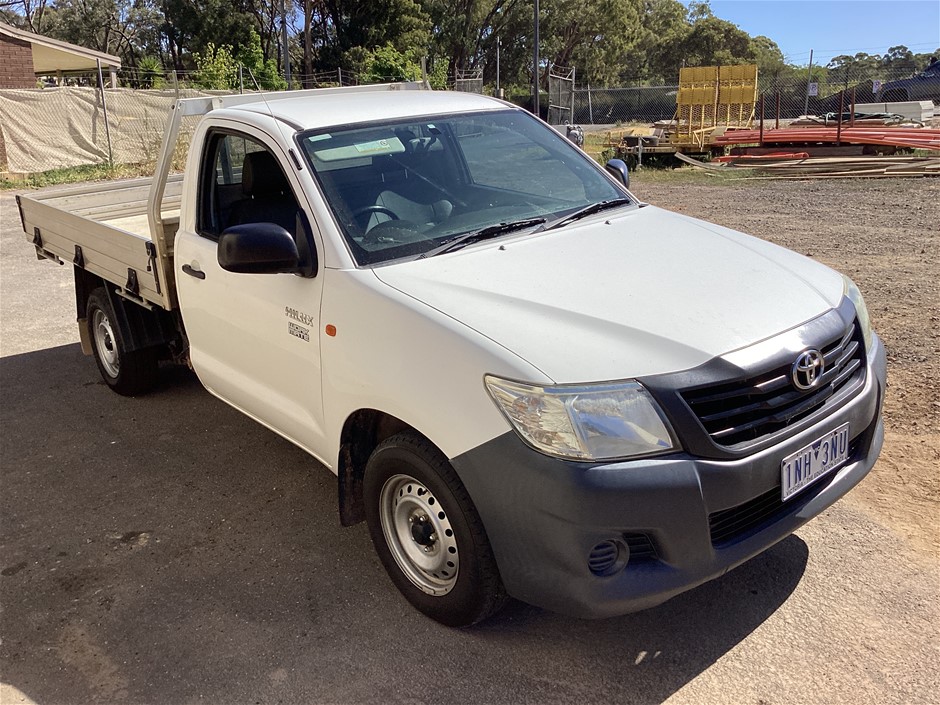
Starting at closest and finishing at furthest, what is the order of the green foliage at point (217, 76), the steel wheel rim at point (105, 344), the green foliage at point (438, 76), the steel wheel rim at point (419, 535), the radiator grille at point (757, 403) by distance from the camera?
the radiator grille at point (757, 403) < the steel wheel rim at point (419, 535) < the steel wheel rim at point (105, 344) < the green foliage at point (217, 76) < the green foliage at point (438, 76)

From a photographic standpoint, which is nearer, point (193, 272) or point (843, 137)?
point (193, 272)

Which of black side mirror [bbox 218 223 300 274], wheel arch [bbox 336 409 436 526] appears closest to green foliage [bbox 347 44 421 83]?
black side mirror [bbox 218 223 300 274]

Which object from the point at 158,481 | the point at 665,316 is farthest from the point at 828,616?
the point at 158,481

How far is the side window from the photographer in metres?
4.23

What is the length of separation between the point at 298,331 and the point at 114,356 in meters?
2.89

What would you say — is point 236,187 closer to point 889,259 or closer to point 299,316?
point 299,316

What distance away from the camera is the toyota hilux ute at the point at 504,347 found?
267 centimetres

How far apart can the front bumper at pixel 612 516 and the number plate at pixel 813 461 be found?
1.6 inches

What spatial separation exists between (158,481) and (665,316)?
121 inches

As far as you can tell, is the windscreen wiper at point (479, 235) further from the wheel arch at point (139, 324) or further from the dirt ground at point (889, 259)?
the wheel arch at point (139, 324)

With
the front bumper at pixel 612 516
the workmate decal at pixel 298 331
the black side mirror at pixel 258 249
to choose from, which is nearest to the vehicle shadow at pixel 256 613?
the front bumper at pixel 612 516

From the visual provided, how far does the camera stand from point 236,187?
4.41 metres

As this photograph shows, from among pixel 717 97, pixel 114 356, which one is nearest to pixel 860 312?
pixel 114 356

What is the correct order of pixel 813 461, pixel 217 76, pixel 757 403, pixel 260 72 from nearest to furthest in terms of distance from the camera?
pixel 757 403
pixel 813 461
pixel 217 76
pixel 260 72
